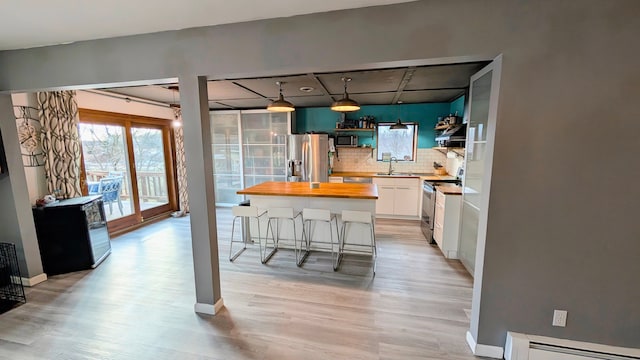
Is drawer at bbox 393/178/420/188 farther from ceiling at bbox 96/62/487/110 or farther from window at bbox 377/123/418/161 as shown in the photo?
ceiling at bbox 96/62/487/110

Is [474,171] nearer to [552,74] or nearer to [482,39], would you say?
[552,74]

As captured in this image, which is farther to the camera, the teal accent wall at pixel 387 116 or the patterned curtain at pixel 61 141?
the teal accent wall at pixel 387 116

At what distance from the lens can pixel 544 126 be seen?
1.58m

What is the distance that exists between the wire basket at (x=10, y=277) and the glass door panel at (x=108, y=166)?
1.50 m

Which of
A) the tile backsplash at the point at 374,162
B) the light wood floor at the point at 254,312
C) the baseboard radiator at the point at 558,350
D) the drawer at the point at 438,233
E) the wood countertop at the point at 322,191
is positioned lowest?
the light wood floor at the point at 254,312

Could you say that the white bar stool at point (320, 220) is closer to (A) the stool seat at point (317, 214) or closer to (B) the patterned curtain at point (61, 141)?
(A) the stool seat at point (317, 214)

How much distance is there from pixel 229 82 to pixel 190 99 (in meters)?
1.61

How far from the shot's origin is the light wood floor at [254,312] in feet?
6.41

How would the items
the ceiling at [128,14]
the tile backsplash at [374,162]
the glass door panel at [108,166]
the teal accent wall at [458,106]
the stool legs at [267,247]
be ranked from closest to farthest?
1. the ceiling at [128,14]
2. the stool legs at [267,247]
3. the glass door panel at [108,166]
4. the teal accent wall at [458,106]
5. the tile backsplash at [374,162]

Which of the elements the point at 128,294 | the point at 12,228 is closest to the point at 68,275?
the point at 12,228

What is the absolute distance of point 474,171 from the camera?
3.00m

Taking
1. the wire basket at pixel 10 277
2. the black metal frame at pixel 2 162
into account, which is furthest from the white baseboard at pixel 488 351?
the black metal frame at pixel 2 162

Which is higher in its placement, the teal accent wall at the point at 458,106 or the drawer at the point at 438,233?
the teal accent wall at the point at 458,106

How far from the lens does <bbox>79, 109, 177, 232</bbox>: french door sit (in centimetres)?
416
